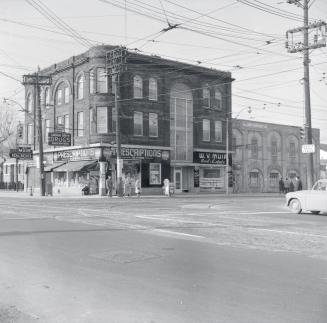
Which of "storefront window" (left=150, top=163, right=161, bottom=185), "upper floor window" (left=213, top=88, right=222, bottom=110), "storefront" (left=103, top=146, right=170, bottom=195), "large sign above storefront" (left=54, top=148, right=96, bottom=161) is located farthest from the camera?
"upper floor window" (left=213, top=88, right=222, bottom=110)

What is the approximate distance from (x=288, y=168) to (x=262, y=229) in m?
49.4

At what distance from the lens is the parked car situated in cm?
1856

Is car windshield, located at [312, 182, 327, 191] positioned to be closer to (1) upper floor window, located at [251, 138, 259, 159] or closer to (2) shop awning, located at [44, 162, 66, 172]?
(2) shop awning, located at [44, 162, 66, 172]

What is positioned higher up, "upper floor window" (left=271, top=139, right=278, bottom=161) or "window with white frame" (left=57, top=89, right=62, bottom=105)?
"window with white frame" (left=57, top=89, right=62, bottom=105)

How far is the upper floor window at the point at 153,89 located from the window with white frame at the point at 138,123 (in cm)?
214

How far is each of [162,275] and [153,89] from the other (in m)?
38.1

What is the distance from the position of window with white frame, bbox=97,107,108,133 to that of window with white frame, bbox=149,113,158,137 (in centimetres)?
437

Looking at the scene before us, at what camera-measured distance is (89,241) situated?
35.6ft

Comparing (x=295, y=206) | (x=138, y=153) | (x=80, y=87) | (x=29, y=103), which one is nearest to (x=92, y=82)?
(x=80, y=87)

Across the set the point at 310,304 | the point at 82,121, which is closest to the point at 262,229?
the point at 310,304

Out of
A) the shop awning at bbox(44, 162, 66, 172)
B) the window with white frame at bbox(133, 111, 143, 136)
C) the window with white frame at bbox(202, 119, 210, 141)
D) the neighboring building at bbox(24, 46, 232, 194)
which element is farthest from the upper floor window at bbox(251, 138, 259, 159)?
the shop awning at bbox(44, 162, 66, 172)

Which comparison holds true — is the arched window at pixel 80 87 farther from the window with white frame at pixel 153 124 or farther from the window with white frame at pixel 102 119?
the window with white frame at pixel 153 124

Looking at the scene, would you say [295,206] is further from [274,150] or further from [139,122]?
[274,150]

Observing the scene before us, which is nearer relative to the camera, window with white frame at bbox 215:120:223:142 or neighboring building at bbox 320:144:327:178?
window with white frame at bbox 215:120:223:142
